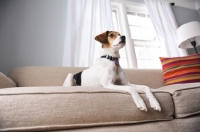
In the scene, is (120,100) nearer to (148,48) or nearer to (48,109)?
(48,109)

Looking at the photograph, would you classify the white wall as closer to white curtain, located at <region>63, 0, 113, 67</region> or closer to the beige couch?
white curtain, located at <region>63, 0, 113, 67</region>

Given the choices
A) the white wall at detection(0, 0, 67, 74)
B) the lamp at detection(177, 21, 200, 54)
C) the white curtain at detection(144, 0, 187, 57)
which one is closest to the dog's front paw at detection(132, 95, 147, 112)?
the white wall at detection(0, 0, 67, 74)

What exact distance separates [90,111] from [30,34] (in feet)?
5.85

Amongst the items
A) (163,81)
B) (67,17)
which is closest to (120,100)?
(163,81)

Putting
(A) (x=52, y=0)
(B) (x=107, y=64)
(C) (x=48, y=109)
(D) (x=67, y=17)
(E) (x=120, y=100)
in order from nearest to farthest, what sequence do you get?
(C) (x=48, y=109) < (E) (x=120, y=100) < (B) (x=107, y=64) < (D) (x=67, y=17) < (A) (x=52, y=0)

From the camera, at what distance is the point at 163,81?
1.80 metres

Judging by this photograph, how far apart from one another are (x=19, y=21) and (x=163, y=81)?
2.18 meters

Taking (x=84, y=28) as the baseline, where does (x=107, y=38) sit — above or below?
below

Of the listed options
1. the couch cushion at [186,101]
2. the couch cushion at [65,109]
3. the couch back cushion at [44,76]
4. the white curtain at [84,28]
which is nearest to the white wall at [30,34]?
the white curtain at [84,28]

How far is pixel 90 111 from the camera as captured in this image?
0.72 meters

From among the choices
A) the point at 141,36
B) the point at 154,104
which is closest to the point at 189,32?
the point at 141,36

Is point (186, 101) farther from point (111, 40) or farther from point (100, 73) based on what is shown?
point (111, 40)

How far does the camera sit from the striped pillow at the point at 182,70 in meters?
1.55

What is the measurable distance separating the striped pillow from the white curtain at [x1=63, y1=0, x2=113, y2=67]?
994mm
